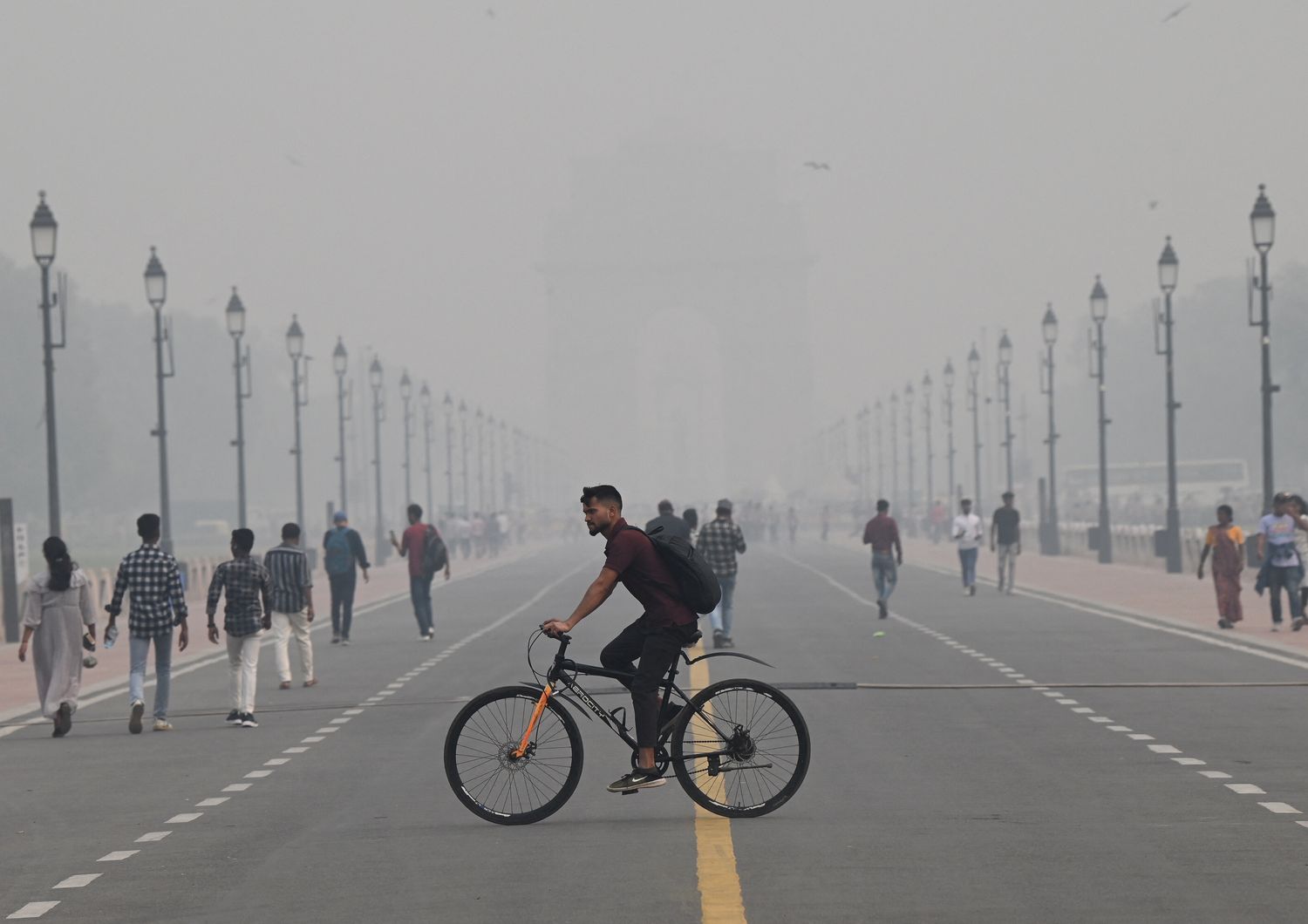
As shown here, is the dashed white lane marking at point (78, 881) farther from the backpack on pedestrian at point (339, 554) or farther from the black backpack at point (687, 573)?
the backpack on pedestrian at point (339, 554)

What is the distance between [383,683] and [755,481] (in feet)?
466

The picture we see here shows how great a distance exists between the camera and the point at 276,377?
154375mm

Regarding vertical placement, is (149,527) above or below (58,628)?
above

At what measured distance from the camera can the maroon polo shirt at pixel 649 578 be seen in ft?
37.5

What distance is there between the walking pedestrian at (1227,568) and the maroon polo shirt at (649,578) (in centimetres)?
1666

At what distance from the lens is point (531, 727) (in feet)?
37.7

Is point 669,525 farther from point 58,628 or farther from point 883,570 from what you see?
point 883,570

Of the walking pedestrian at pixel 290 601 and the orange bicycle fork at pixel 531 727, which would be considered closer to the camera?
the orange bicycle fork at pixel 531 727

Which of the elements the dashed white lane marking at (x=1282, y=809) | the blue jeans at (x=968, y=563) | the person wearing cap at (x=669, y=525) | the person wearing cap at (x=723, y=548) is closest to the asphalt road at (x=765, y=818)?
the dashed white lane marking at (x=1282, y=809)

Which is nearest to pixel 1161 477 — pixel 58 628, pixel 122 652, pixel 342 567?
pixel 342 567

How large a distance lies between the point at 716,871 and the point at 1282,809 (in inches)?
129

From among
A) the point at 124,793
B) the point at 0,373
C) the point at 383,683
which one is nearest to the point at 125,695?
the point at 383,683

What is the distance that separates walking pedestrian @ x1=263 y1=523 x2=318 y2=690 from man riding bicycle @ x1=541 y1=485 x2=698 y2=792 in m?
10.5

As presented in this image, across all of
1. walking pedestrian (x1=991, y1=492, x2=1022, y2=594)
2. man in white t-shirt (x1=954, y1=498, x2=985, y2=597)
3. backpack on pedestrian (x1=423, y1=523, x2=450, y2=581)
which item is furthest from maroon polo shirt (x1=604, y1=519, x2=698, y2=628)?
walking pedestrian (x1=991, y1=492, x2=1022, y2=594)
